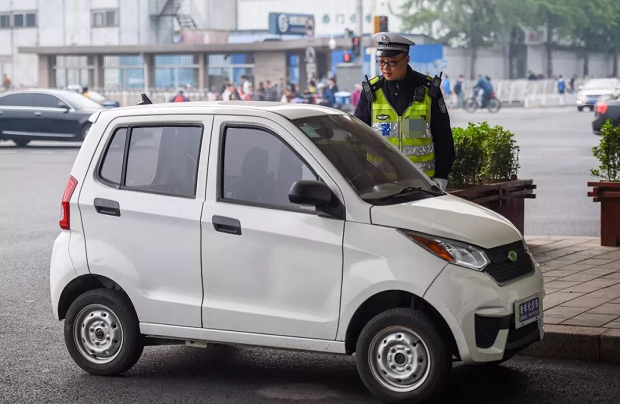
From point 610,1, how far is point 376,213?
237 feet

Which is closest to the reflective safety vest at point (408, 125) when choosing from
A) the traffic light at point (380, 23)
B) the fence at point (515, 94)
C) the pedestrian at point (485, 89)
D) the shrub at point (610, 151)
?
the shrub at point (610, 151)

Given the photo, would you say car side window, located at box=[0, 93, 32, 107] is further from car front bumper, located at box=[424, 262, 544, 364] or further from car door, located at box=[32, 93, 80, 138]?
car front bumper, located at box=[424, 262, 544, 364]

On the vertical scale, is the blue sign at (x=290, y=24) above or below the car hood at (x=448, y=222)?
above

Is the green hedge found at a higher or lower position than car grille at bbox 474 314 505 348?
higher

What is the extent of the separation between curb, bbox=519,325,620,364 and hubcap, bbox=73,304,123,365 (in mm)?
2447

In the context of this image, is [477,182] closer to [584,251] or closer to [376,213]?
[584,251]

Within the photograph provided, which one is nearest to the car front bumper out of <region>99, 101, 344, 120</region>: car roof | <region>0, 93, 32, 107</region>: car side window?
<region>99, 101, 344, 120</region>: car roof

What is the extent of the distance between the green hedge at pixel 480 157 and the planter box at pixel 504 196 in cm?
16

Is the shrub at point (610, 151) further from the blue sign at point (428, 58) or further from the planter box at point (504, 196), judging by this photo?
the blue sign at point (428, 58)

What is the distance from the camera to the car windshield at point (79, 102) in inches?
1140

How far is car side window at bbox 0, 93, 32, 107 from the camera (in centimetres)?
2936

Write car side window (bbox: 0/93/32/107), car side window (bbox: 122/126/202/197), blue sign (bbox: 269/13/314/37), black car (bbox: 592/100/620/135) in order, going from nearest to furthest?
car side window (bbox: 122/126/202/197)
black car (bbox: 592/100/620/135)
car side window (bbox: 0/93/32/107)
blue sign (bbox: 269/13/314/37)

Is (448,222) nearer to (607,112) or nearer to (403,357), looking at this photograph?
(403,357)

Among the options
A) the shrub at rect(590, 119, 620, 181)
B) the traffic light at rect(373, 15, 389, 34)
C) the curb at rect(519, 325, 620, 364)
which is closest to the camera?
the curb at rect(519, 325, 620, 364)
